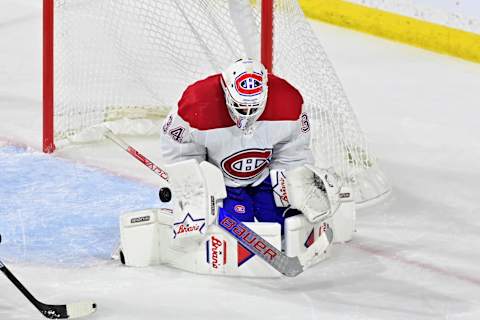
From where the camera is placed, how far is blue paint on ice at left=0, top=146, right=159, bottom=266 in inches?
170

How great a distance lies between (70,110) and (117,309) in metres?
1.82

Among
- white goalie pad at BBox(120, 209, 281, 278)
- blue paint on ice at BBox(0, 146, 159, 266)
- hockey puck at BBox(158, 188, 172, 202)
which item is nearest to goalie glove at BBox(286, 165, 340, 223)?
white goalie pad at BBox(120, 209, 281, 278)

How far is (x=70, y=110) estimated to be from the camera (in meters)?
5.50

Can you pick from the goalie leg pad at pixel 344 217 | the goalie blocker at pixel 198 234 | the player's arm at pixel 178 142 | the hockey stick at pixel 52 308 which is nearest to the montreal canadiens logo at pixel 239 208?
the goalie blocker at pixel 198 234

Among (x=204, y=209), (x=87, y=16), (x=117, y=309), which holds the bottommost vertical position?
(x=117, y=309)

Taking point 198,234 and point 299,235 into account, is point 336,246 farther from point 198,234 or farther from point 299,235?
point 198,234

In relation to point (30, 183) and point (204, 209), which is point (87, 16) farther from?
point (204, 209)

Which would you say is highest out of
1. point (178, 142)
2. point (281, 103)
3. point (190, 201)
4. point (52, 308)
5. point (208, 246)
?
point (281, 103)

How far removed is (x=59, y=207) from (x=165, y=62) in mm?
976

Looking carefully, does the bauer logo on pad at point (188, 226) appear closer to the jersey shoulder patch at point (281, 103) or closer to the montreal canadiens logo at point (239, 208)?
the montreal canadiens logo at point (239, 208)

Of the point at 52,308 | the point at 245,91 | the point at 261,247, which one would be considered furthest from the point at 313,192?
the point at 52,308

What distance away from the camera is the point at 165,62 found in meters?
5.52

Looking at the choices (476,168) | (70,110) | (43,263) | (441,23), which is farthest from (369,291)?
(441,23)

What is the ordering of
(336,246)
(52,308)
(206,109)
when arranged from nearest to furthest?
1. (52,308)
2. (206,109)
3. (336,246)
